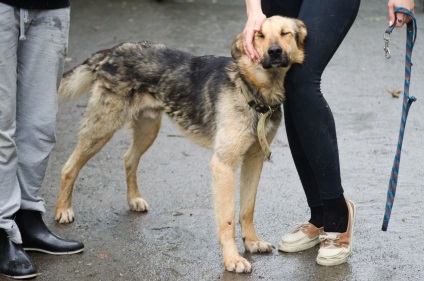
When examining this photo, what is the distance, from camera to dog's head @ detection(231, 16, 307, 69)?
443cm

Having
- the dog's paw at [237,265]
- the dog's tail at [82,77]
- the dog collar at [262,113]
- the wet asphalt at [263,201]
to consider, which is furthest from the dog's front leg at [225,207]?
the dog's tail at [82,77]

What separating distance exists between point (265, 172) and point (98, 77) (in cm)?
164

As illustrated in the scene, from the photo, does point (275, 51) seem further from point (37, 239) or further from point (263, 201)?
point (37, 239)

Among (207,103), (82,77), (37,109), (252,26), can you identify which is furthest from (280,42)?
(82,77)

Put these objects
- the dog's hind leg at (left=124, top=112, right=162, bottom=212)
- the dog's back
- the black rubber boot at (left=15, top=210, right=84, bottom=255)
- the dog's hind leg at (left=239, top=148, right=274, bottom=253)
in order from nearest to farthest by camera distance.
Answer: the black rubber boot at (left=15, top=210, right=84, bottom=255)
the dog's hind leg at (left=239, top=148, right=274, bottom=253)
the dog's back
the dog's hind leg at (left=124, top=112, right=162, bottom=212)

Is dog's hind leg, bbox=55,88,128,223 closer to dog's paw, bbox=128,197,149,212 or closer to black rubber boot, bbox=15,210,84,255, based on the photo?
dog's paw, bbox=128,197,149,212

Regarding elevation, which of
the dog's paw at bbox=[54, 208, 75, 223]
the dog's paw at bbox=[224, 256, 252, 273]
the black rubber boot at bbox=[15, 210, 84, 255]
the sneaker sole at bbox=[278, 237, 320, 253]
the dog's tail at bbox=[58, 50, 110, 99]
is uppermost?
the dog's tail at bbox=[58, 50, 110, 99]

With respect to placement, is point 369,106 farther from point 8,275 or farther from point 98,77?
point 8,275

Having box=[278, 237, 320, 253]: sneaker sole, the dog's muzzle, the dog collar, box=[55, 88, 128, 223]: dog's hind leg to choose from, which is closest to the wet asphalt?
box=[278, 237, 320, 253]: sneaker sole

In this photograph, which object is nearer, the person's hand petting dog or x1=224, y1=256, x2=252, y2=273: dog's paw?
the person's hand petting dog

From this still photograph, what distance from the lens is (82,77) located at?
567 centimetres

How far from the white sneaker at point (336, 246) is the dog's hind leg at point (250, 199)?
1.21ft

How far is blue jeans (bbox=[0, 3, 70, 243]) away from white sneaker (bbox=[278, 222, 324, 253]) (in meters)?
1.49

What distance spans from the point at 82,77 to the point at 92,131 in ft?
1.32
